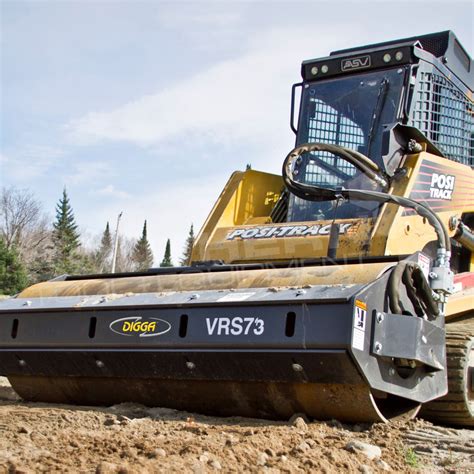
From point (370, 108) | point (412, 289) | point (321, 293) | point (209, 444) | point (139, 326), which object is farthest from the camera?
point (370, 108)

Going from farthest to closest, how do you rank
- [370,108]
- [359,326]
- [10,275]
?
1. [10,275]
2. [370,108]
3. [359,326]

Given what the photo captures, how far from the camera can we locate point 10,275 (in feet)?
118

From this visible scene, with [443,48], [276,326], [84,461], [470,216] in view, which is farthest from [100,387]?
[443,48]

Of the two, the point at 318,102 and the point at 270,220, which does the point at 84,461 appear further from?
the point at 318,102

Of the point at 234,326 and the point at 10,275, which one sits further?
the point at 10,275

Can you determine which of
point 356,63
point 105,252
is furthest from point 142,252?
point 356,63

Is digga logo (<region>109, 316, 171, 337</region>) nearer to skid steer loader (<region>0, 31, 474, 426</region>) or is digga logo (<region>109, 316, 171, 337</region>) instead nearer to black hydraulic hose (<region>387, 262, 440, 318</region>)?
skid steer loader (<region>0, 31, 474, 426</region>)

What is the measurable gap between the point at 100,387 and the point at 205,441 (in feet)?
5.77

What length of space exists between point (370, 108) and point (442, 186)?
1032 mm

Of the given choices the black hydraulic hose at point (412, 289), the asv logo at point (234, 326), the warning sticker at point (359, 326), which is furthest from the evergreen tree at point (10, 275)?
the warning sticker at point (359, 326)

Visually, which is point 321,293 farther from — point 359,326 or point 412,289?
point 412,289

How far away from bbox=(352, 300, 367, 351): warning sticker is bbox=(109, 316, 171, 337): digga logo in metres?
1.17

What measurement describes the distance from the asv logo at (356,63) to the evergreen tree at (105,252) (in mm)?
59577

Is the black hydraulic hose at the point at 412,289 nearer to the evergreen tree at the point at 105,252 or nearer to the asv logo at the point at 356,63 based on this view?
the asv logo at the point at 356,63
